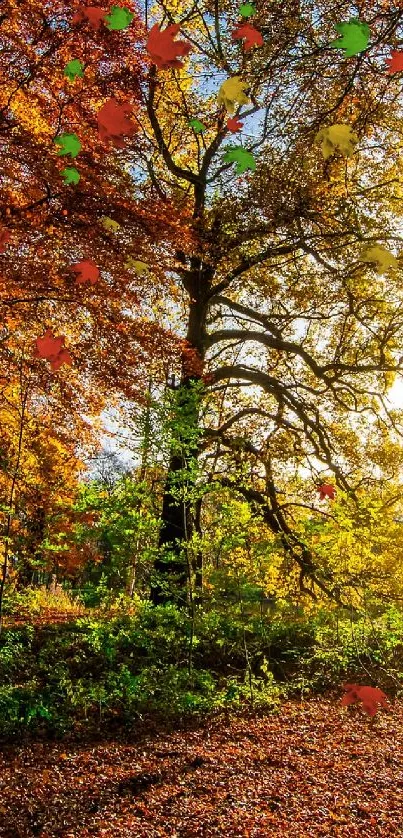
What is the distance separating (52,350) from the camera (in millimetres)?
6875

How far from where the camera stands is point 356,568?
Result: 7.39m

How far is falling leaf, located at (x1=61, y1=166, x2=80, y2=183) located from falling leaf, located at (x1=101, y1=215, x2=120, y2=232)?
59 cm

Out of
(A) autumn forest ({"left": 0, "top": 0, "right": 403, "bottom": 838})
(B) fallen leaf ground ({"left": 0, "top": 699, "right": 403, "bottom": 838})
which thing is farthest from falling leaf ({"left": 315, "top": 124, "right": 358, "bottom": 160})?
(B) fallen leaf ground ({"left": 0, "top": 699, "right": 403, "bottom": 838})

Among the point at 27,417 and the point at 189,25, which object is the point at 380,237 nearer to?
the point at 189,25

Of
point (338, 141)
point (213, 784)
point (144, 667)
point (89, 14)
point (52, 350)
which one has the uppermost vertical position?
point (89, 14)

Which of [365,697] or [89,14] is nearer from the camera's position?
[89,14]

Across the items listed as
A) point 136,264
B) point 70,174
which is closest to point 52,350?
point 136,264

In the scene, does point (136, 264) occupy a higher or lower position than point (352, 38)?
higher

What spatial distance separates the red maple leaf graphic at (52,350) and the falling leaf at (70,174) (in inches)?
90.4

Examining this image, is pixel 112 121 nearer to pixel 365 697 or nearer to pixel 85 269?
pixel 85 269

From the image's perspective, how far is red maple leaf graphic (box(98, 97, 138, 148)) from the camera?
185 inches

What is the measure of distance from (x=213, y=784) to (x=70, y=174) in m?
4.70

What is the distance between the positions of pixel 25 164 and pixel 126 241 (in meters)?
1.11

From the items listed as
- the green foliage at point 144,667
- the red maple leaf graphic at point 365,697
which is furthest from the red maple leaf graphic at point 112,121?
the red maple leaf graphic at point 365,697
